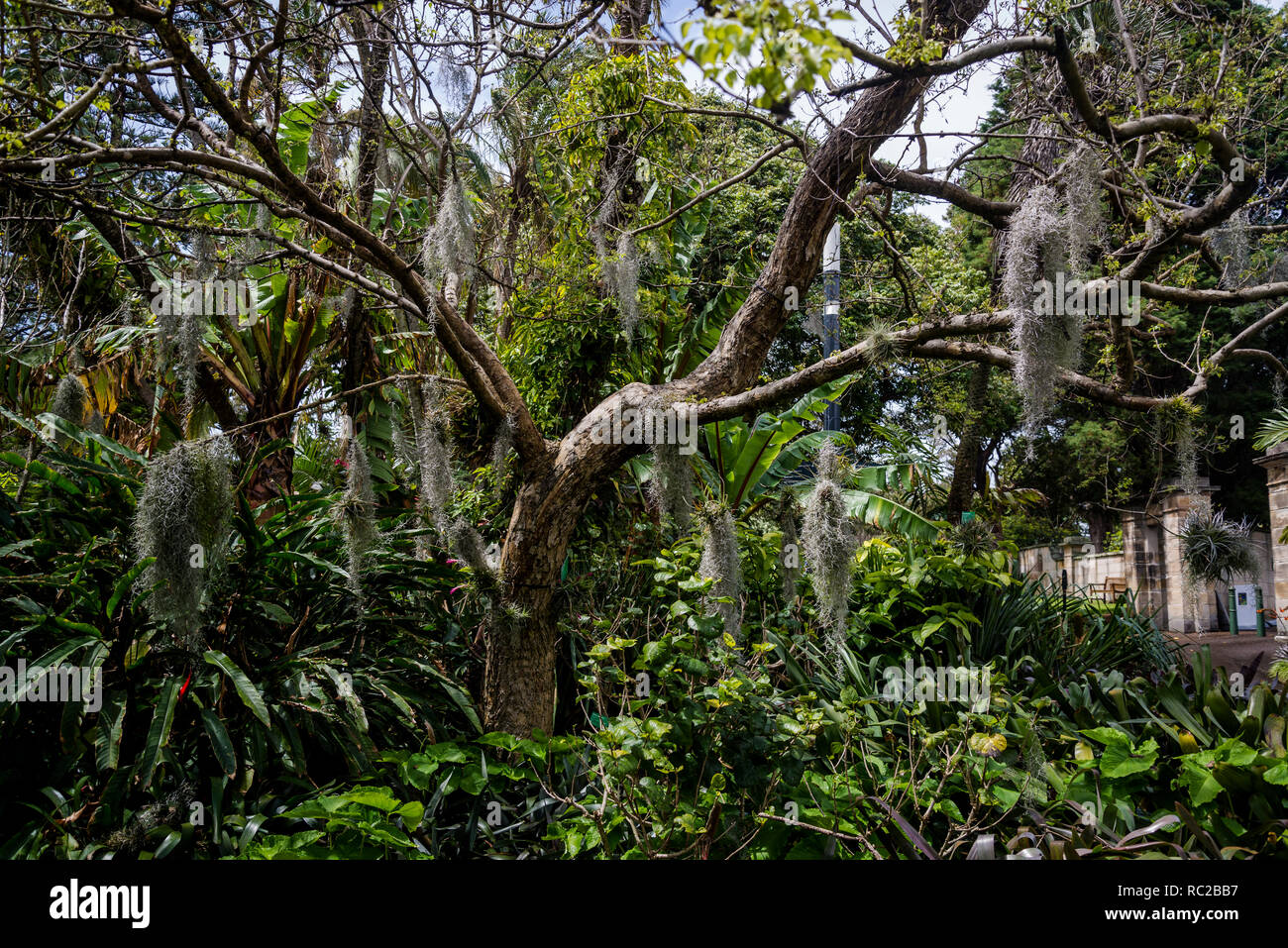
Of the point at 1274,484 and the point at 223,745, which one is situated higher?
the point at 1274,484

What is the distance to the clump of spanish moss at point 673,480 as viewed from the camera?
4.16 metres

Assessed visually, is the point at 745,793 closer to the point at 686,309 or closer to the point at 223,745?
the point at 223,745

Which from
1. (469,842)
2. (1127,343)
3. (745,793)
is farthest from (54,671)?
(1127,343)

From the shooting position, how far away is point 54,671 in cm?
317

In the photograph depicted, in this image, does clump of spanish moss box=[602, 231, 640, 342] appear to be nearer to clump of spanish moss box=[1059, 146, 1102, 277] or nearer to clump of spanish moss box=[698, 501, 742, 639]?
clump of spanish moss box=[698, 501, 742, 639]

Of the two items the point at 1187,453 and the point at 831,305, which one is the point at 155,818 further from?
the point at 1187,453

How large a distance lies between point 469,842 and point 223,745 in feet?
3.66

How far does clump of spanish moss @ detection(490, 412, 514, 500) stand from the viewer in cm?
414

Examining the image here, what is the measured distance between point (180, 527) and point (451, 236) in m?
2.01

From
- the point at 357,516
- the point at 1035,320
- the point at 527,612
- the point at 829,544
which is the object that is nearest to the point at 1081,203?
the point at 1035,320

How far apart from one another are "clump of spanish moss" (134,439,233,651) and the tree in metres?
1.13

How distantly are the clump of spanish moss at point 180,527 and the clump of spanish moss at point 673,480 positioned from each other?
210cm

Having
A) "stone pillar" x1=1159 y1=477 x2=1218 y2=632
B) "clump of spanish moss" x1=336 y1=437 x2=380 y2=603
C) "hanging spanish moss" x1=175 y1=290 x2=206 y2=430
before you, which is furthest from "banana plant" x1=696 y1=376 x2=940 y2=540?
"stone pillar" x1=1159 y1=477 x2=1218 y2=632
